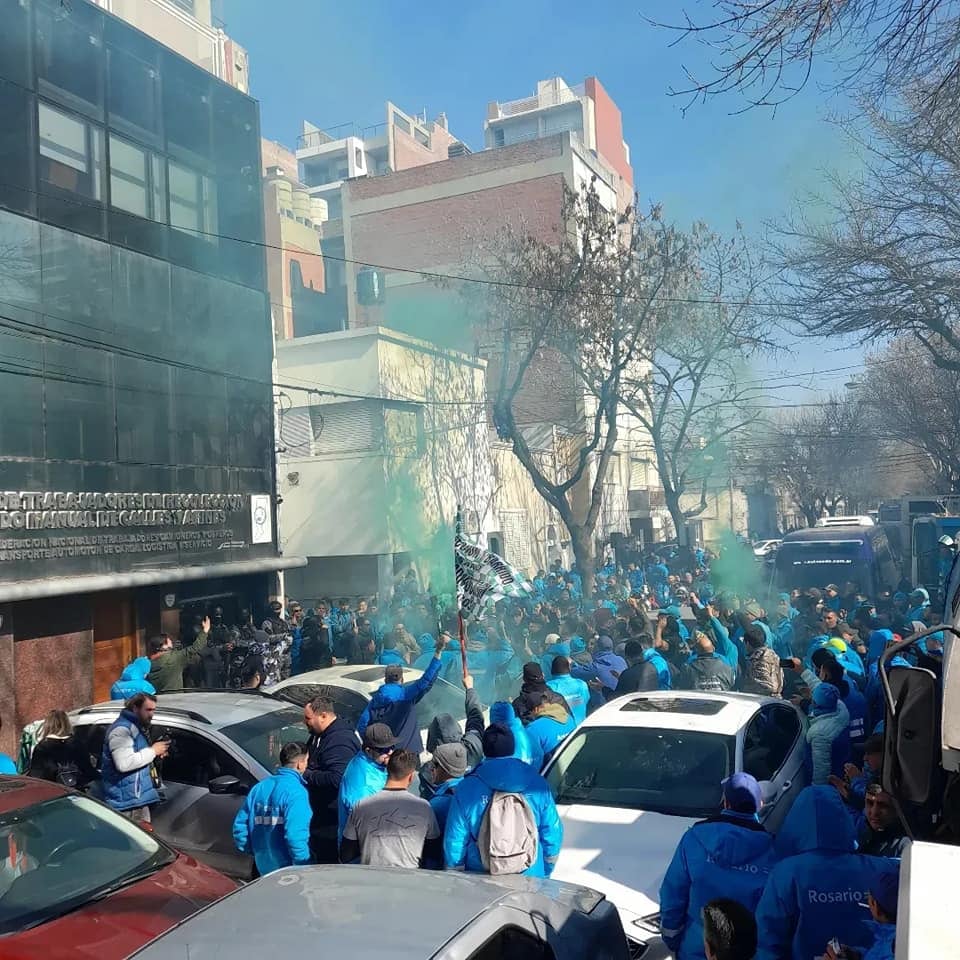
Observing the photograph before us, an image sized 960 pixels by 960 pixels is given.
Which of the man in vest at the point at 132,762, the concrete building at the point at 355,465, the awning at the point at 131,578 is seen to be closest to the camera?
the man in vest at the point at 132,762

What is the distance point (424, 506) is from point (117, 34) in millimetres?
12718

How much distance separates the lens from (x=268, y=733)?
20.4 ft

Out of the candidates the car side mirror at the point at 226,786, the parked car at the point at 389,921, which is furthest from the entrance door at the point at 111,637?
the parked car at the point at 389,921

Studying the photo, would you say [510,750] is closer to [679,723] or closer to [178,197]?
[679,723]

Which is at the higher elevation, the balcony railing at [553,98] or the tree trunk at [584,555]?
the balcony railing at [553,98]

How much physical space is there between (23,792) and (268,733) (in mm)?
2096

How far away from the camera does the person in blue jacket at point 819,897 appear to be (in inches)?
124

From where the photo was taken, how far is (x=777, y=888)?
321 centimetres

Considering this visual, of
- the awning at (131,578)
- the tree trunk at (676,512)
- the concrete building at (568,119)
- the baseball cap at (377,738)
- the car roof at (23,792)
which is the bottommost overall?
the car roof at (23,792)

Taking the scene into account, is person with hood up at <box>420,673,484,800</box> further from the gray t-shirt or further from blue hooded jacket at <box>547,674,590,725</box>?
the gray t-shirt

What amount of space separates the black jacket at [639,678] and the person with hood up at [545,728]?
1.56 m

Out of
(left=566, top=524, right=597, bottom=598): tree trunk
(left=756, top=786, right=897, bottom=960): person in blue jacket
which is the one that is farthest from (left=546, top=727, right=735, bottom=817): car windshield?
(left=566, top=524, right=597, bottom=598): tree trunk

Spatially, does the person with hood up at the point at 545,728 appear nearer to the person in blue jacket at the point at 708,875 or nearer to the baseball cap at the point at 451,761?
the baseball cap at the point at 451,761

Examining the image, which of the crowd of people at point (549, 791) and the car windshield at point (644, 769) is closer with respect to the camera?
the crowd of people at point (549, 791)
